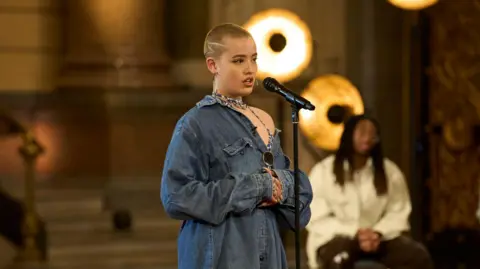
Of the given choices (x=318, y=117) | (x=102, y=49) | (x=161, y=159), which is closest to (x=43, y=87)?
(x=102, y=49)

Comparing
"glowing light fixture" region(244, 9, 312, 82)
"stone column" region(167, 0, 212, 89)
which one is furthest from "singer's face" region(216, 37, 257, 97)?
"stone column" region(167, 0, 212, 89)

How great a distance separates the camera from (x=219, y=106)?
315cm

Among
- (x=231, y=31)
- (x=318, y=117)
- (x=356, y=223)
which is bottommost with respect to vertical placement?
(x=356, y=223)

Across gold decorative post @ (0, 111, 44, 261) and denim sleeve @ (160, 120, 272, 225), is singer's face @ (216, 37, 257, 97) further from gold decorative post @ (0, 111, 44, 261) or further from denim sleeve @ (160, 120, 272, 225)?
gold decorative post @ (0, 111, 44, 261)

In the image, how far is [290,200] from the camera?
10.4ft

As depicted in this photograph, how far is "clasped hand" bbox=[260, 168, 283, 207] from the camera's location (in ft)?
10.2

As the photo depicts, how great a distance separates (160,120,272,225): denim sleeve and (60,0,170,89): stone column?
22.4 ft

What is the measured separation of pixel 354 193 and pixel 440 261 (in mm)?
1580

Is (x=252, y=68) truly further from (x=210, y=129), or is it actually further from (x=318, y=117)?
(x=318, y=117)

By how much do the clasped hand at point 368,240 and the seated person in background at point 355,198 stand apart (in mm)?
111

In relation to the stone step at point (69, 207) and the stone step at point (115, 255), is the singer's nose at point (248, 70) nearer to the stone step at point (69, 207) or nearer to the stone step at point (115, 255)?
the stone step at point (115, 255)

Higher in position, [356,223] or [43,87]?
[43,87]

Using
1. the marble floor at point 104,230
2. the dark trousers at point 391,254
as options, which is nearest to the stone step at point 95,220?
the marble floor at point 104,230

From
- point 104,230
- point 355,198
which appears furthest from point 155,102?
point 355,198
